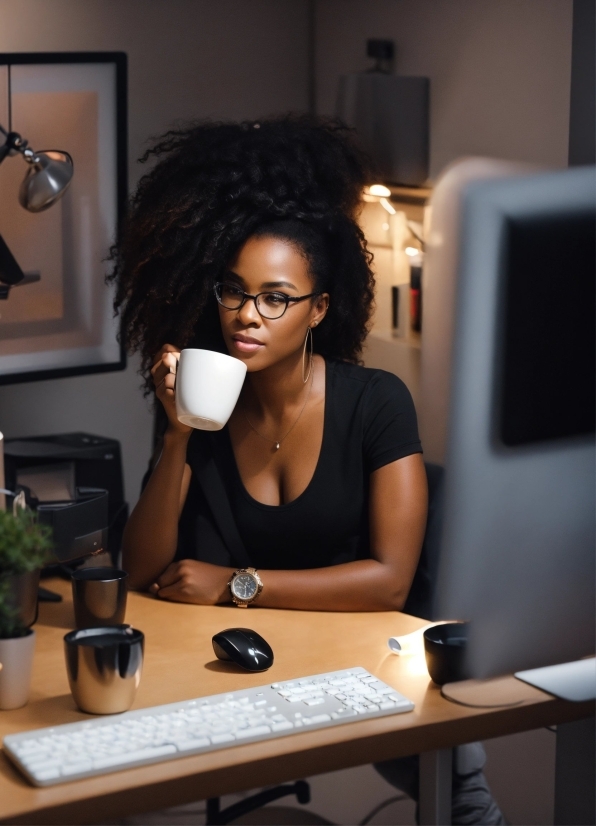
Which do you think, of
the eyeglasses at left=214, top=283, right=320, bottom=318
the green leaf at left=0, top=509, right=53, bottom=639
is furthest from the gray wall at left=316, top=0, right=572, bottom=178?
the green leaf at left=0, top=509, right=53, bottom=639

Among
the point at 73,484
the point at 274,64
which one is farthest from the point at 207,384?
the point at 274,64

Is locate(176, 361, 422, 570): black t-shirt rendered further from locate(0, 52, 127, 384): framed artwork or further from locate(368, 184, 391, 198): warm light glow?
locate(368, 184, 391, 198): warm light glow

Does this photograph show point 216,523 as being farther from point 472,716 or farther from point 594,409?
point 594,409

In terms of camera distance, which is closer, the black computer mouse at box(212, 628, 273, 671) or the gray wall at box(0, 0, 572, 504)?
the black computer mouse at box(212, 628, 273, 671)

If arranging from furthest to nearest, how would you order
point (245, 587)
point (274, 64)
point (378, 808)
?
point (274, 64) → point (378, 808) → point (245, 587)

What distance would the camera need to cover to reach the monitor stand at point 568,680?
793 millimetres

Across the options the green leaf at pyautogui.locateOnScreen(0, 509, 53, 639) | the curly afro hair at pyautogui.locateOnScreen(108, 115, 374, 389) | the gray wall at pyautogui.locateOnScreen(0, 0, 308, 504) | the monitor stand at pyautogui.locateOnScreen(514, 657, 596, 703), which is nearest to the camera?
the monitor stand at pyautogui.locateOnScreen(514, 657, 596, 703)

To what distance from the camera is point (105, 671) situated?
3.54 ft

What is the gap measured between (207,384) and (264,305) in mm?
233

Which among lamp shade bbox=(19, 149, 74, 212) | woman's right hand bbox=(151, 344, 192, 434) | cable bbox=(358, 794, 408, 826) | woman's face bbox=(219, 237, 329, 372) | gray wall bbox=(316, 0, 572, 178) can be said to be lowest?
cable bbox=(358, 794, 408, 826)

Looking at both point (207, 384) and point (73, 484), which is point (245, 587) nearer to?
point (207, 384)

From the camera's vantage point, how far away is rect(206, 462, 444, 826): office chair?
161 centimetres

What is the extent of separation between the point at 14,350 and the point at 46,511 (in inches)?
34.4

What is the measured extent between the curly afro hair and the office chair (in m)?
0.29
